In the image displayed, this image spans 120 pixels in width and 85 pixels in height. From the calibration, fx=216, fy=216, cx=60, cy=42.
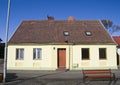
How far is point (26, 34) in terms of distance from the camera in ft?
90.1

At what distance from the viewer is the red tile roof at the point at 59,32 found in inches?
1025

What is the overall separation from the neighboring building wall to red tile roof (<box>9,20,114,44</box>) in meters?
0.71

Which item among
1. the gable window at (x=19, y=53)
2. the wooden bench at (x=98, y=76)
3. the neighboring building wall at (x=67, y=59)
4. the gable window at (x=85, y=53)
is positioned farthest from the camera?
the gable window at (x=19, y=53)

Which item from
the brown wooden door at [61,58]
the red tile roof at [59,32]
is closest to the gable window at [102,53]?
the red tile roof at [59,32]

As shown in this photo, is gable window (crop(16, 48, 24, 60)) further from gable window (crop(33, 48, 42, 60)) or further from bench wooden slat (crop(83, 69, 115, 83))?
bench wooden slat (crop(83, 69, 115, 83))

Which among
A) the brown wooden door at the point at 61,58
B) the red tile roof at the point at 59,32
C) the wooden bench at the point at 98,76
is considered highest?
the red tile roof at the point at 59,32

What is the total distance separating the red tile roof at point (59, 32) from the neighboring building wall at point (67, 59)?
71 centimetres

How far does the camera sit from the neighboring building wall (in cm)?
2552

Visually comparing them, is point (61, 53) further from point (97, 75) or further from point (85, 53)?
point (97, 75)

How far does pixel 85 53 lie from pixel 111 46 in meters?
3.22

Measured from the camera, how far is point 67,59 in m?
25.6

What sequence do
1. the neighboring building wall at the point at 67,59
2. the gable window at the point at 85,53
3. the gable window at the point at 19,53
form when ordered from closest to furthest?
the neighboring building wall at the point at 67,59 < the gable window at the point at 85,53 < the gable window at the point at 19,53

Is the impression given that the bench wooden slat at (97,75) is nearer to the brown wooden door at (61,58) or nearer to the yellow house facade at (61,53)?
the yellow house facade at (61,53)

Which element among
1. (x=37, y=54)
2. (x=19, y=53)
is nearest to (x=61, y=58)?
(x=37, y=54)
